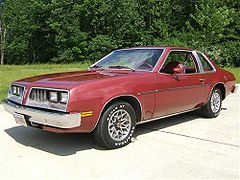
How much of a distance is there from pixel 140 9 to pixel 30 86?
1448 inches

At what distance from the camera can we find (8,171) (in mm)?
4332

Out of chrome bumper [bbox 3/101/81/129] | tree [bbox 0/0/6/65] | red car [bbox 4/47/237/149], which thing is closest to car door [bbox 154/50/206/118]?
red car [bbox 4/47/237/149]

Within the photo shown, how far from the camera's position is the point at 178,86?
6.13m

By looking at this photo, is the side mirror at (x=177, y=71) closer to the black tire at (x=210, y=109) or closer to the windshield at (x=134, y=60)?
the windshield at (x=134, y=60)

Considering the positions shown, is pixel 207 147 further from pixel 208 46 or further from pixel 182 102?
pixel 208 46

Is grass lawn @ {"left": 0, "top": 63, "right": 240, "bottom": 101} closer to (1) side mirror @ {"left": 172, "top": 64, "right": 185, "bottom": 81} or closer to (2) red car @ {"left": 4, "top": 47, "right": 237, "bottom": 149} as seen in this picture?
(2) red car @ {"left": 4, "top": 47, "right": 237, "bottom": 149}

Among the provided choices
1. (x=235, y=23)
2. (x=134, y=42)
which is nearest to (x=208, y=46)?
(x=235, y=23)

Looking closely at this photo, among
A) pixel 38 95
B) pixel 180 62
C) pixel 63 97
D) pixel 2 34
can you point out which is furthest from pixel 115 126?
pixel 2 34

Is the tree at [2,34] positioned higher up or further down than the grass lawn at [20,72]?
higher up

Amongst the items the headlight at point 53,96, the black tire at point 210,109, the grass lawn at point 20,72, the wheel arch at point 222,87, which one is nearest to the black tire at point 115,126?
the headlight at point 53,96

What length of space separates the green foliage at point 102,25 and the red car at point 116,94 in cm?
2767

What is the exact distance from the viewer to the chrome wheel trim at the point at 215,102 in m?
7.30

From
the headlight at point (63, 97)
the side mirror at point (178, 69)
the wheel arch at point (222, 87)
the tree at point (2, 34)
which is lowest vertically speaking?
the wheel arch at point (222, 87)

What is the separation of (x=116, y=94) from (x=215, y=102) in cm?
313
